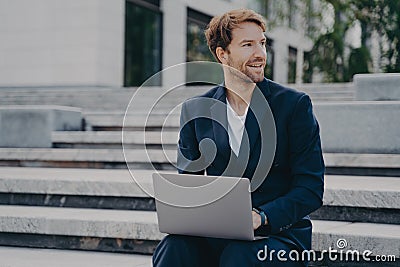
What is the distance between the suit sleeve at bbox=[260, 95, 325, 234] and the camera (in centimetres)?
295

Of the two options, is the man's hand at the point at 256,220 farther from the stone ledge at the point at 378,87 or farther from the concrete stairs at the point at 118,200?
the stone ledge at the point at 378,87

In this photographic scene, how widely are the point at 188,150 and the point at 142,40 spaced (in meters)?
14.4

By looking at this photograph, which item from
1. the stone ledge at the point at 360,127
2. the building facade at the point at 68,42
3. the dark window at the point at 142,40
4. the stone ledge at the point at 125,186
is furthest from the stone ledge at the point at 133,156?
the dark window at the point at 142,40

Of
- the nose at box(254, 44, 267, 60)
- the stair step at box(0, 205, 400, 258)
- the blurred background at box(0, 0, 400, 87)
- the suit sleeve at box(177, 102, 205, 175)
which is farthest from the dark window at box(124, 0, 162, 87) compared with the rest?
the nose at box(254, 44, 267, 60)

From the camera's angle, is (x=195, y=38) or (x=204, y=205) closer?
(x=204, y=205)

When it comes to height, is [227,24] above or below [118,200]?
above

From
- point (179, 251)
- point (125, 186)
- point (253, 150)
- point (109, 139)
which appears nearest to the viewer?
point (179, 251)

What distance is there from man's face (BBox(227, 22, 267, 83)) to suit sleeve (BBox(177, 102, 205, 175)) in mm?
383

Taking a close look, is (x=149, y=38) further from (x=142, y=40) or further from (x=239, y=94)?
(x=239, y=94)

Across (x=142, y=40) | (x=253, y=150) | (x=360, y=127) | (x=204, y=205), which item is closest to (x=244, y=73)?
(x=253, y=150)

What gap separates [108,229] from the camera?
170 inches

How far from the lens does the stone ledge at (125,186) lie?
4.17 m

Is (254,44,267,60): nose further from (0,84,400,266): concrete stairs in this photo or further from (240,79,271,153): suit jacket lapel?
(0,84,400,266): concrete stairs

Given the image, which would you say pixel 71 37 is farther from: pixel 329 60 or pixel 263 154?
pixel 263 154
